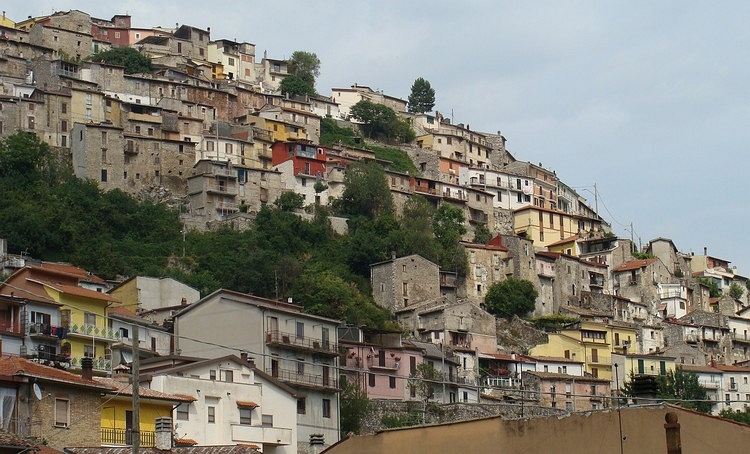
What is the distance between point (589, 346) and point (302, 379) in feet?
134

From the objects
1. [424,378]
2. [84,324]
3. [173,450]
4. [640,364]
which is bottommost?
[173,450]

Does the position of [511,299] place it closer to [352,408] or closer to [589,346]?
[589,346]

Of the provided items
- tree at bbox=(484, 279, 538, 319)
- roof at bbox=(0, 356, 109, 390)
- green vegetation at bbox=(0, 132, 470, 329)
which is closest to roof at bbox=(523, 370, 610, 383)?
green vegetation at bbox=(0, 132, 470, 329)

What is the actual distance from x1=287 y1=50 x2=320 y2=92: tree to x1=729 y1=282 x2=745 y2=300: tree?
160ft

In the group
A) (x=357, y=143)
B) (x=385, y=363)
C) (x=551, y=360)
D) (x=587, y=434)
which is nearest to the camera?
(x=587, y=434)

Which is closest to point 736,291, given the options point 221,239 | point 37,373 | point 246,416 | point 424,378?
point 221,239

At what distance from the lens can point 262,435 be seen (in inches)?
2020

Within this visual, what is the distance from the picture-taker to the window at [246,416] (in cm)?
5141

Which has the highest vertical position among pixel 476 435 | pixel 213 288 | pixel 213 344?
pixel 213 288

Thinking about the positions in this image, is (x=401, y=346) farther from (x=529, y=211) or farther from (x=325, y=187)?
(x=529, y=211)

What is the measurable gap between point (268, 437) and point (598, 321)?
58.0 meters

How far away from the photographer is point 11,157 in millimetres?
103000

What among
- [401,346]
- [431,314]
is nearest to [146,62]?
[431,314]

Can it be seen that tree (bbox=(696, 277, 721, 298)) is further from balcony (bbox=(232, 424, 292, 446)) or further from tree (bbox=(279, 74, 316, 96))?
balcony (bbox=(232, 424, 292, 446))
